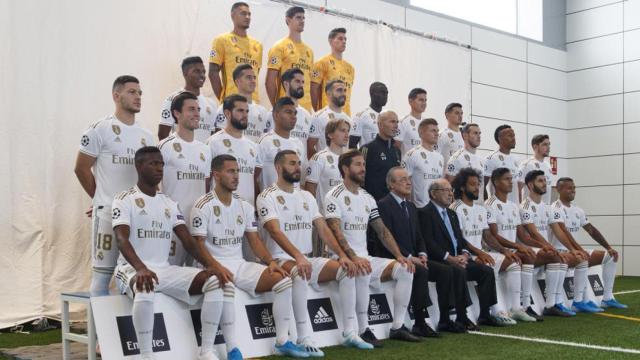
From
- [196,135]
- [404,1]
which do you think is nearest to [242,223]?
[196,135]

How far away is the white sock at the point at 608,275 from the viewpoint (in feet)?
32.9

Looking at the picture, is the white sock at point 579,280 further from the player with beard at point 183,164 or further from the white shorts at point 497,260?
the player with beard at point 183,164

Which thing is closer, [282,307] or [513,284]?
[282,307]

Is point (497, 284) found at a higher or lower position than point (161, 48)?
lower

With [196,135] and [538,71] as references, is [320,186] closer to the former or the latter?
[196,135]

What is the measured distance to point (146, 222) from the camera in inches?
233

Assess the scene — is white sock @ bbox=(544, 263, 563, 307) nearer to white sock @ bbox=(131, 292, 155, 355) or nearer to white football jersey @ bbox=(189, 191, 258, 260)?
white football jersey @ bbox=(189, 191, 258, 260)

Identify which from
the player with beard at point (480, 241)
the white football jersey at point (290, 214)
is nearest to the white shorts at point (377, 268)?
the white football jersey at point (290, 214)

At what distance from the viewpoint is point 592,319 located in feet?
28.8

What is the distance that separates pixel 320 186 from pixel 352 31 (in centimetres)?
450

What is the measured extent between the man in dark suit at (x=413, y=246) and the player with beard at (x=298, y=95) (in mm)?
1550

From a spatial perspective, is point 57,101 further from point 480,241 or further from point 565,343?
point 565,343

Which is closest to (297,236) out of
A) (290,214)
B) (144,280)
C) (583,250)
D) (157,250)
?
(290,214)

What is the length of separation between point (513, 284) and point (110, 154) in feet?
16.3
